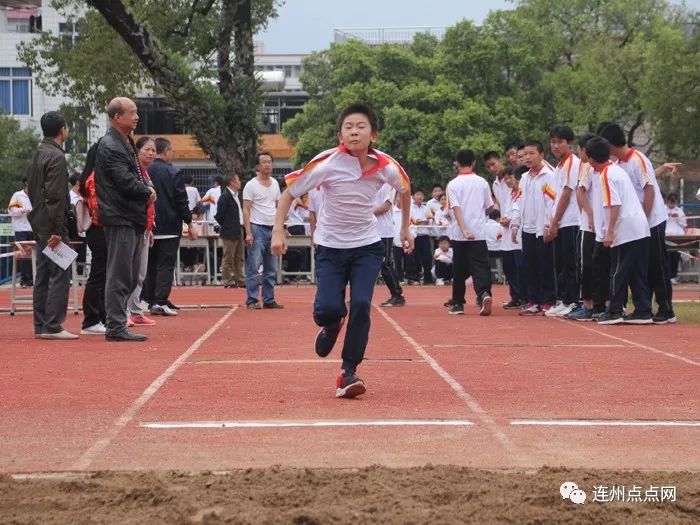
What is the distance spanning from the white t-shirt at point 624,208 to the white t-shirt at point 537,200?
1742 mm

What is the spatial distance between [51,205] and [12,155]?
48838 mm

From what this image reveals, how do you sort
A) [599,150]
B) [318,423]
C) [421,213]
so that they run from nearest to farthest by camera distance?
[318,423]
[599,150]
[421,213]

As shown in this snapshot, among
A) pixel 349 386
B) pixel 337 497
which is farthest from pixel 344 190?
pixel 337 497

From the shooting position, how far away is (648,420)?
7.48 m

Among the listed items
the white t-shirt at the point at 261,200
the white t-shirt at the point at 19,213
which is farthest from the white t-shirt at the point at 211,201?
the white t-shirt at the point at 261,200

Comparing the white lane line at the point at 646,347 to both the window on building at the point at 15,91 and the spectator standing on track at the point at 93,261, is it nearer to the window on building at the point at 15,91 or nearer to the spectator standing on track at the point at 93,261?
the spectator standing on track at the point at 93,261

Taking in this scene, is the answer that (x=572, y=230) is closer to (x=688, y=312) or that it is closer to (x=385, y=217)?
(x=688, y=312)

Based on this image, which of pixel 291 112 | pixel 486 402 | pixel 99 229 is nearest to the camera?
pixel 486 402

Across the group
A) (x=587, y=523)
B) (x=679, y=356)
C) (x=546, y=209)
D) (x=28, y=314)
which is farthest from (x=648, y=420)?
(x=28, y=314)

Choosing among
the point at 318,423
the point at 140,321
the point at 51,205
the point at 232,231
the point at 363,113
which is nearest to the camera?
the point at 318,423

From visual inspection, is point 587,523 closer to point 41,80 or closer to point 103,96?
point 103,96

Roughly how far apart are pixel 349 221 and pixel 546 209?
298 inches

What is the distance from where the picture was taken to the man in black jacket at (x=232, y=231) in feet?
77.6

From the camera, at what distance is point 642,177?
47.2 ft
